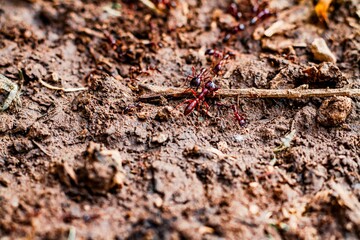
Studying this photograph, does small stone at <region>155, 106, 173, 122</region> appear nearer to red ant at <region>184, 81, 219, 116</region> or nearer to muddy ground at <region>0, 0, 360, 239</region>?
muddy ground at <region>0, 0, 360, 239</region>

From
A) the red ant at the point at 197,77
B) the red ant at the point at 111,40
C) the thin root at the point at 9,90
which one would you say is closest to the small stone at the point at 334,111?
the red ant at the point at 197,77

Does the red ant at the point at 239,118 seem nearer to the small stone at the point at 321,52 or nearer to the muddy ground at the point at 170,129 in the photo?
the muddy ground at the point at 170,129

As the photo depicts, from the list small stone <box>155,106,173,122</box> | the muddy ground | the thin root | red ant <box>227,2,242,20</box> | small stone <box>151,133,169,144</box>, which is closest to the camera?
the muddy ground

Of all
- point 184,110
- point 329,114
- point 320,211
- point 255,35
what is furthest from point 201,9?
point 320,211

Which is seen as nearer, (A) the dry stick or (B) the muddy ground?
(B) the muddy ground

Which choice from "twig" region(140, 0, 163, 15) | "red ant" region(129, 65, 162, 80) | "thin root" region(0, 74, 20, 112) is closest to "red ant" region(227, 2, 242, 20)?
"twig" region(140, 0, 163, 15)

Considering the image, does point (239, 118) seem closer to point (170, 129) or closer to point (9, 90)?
point (170, 129)
